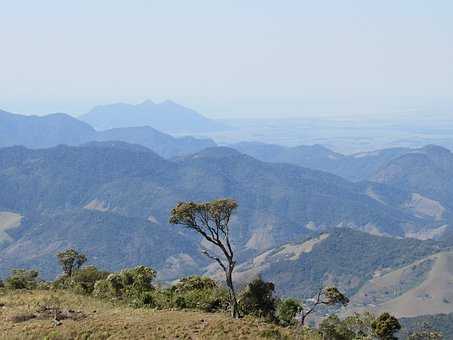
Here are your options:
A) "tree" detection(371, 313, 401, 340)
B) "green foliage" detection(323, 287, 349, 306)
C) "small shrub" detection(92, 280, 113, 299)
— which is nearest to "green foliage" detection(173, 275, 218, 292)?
"small shrub" detection(92, 280, 113, 299)

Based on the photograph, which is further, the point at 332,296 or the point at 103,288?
the point at 103,288

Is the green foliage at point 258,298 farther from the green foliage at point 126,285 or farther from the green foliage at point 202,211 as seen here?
the green foliage at point 202,211

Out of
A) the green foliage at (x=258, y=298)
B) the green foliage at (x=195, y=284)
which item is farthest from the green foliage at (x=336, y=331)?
the green foliage at (x=195, y=284)

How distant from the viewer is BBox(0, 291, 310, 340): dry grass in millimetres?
34125

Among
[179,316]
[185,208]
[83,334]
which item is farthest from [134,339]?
[185,208]

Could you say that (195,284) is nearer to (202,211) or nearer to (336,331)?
(336,331)

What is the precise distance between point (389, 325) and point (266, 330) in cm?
→ 3545

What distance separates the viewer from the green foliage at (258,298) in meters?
57.7

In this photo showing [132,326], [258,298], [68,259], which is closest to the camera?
[132,326]

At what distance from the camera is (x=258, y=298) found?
198 ft

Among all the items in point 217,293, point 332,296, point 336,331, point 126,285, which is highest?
point 217,293

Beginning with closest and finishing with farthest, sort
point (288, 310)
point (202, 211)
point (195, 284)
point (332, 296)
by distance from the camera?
point (202, 211)
point (332, 296)
point (288, 310)
point (195, 284)

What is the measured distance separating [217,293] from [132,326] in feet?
64.8

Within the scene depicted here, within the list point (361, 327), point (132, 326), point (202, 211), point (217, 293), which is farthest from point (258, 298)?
point (132, 326)
